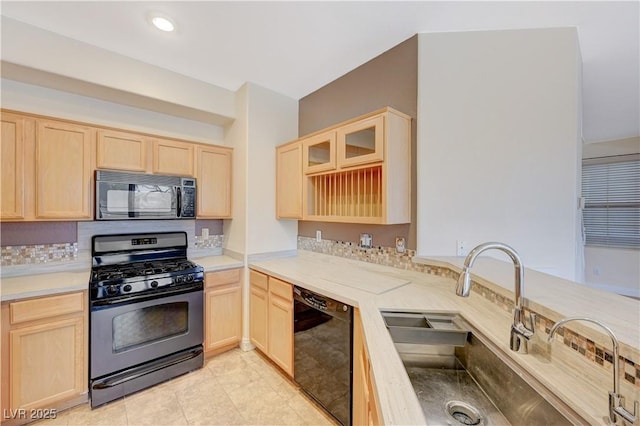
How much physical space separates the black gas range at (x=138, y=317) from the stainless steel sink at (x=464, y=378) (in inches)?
72.3

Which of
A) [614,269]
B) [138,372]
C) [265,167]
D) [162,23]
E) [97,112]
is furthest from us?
[614,269]

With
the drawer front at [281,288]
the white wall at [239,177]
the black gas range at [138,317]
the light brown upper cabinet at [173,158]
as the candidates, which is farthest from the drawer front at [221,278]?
the light brown upper cabinet at [173,158]

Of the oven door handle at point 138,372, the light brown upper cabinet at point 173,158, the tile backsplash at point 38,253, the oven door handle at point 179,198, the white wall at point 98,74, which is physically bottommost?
the oven door handle at point 138,372

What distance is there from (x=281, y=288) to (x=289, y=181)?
116 cm

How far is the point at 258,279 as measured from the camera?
260 centimetres

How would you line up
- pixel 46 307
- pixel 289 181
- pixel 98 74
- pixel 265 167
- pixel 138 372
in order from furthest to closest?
pixel 265 167 < pixel 289 181 < pixel 98 74 < pixel 138 372 < pixel 46 307

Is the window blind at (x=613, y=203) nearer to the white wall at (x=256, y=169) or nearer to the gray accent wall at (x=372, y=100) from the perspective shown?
the gray accent wall at (x=372, y=100)

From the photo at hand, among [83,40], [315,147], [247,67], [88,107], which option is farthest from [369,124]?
[88,107]

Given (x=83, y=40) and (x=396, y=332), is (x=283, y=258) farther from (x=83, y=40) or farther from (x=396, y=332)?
(x=83, y=40)

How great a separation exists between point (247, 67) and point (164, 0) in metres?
0.86

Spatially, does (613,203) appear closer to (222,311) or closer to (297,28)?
(297,28)

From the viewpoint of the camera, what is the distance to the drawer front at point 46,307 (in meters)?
1.73

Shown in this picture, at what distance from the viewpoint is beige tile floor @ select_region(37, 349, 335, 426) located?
6.07 ft

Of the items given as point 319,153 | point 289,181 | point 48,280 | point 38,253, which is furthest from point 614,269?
point 38,253
